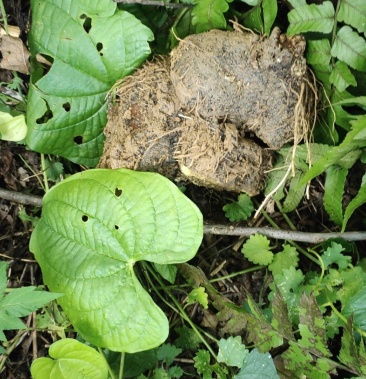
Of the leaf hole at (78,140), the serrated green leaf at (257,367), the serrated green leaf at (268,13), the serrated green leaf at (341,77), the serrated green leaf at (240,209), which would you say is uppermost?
the serrated green leaf at (268,13)

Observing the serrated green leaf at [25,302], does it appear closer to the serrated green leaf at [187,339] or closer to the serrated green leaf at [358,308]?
the serrated green leaf at [187,339]

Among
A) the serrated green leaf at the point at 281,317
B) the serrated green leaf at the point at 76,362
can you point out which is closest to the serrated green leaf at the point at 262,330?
the serrated green leaf at the point at 281,317

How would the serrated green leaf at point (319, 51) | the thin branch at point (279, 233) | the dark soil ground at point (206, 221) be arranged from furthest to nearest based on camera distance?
1. the dark soil ground at point (206, 221)
2. the thin branch at point (279, 233)
3. the serrated green leaf at point (319, 51)

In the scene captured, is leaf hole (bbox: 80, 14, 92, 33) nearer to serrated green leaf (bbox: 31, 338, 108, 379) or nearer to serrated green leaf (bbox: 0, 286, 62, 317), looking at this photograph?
serrated green leaf (bbox: 0, 286, 62, 317)

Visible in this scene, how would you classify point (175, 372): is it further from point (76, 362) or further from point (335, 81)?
point (335, 81)

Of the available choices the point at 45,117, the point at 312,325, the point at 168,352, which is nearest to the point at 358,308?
the point at 312,325

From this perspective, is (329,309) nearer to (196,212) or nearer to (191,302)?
(191,302)
